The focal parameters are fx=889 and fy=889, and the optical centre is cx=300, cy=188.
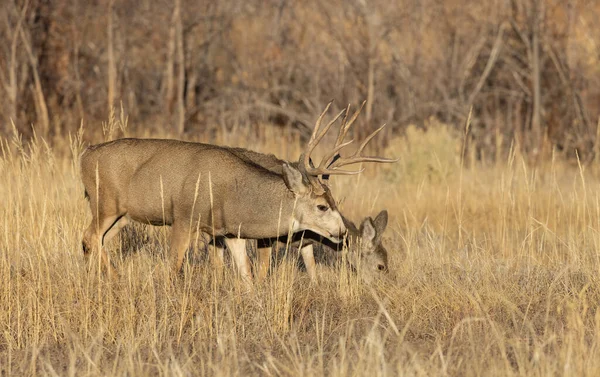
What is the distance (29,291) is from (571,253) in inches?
176

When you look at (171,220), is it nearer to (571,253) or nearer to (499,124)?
(571,253)

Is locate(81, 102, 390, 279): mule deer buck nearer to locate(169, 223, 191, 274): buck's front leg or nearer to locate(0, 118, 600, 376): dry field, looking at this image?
locate(169, 223, 191, 274): buck's front leg

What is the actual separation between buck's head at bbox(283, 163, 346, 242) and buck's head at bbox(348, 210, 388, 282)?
1.23 ft

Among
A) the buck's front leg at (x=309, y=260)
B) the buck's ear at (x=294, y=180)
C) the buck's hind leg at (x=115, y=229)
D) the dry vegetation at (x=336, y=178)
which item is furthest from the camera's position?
the buck's hind leg at (x=115, y=229)

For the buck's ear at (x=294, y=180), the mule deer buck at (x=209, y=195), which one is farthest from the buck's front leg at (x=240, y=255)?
the buck's ear at (x=294, y=180)

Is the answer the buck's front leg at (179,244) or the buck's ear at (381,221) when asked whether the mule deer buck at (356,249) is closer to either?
the buck's ear at (381,221)

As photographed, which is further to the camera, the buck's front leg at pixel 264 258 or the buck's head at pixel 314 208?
the buck's front leg at pixel 264 258

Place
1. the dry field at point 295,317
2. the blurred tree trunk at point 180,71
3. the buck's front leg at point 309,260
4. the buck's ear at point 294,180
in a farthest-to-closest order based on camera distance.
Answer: the blurred tree trunk at point 180,71 < the buck's front leg at point 309,260 < the buck's ear at point 294,180 < the dry field at point 295,317

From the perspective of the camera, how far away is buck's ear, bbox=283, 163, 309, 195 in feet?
23.5

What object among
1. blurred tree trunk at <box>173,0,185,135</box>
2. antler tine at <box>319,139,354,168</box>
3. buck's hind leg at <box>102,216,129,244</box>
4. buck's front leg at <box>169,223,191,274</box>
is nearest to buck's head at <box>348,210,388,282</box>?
antler tine at <box>319,139,354,168</box>

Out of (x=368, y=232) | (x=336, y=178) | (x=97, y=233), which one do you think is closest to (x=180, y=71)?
(x=336, y=178)

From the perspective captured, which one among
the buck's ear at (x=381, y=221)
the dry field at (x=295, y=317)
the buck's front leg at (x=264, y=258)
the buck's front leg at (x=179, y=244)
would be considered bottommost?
the dry field at (x=295, y=317)

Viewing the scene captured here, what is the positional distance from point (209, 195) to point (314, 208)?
87 cm

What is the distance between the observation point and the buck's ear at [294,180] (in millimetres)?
7176
